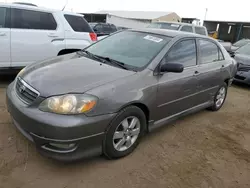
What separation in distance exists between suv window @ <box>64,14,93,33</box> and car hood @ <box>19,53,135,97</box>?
2589 millimetres

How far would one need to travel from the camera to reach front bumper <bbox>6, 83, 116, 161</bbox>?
2.32 meters

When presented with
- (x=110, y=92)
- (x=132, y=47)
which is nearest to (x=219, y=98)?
(x=132, y=47)

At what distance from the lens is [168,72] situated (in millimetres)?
3250

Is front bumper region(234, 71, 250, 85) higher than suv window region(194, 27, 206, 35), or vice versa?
suv window region(194, 27, 206, 35)

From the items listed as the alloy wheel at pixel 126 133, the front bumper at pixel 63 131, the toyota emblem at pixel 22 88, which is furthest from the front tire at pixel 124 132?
the toyota emblem at pixel 22 88

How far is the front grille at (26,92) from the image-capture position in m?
2.55

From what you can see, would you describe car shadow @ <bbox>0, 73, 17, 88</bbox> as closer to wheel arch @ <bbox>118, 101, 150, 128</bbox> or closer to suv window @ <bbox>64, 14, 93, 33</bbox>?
suv window @ <bbox>64, 14, 93, 33</bbox>

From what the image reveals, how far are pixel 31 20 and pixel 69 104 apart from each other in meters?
3.50

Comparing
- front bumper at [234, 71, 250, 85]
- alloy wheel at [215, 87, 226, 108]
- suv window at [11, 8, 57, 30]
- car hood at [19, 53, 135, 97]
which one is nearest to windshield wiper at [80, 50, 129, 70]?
car hood at [19, 53, 135, 97]

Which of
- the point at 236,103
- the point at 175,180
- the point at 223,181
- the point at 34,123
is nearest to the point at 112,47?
the point at 34,123

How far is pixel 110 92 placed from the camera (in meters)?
2.58

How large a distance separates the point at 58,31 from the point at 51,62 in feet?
7.72

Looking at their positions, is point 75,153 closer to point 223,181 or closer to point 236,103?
point 223,181

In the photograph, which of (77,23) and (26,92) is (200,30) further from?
(26,92)
